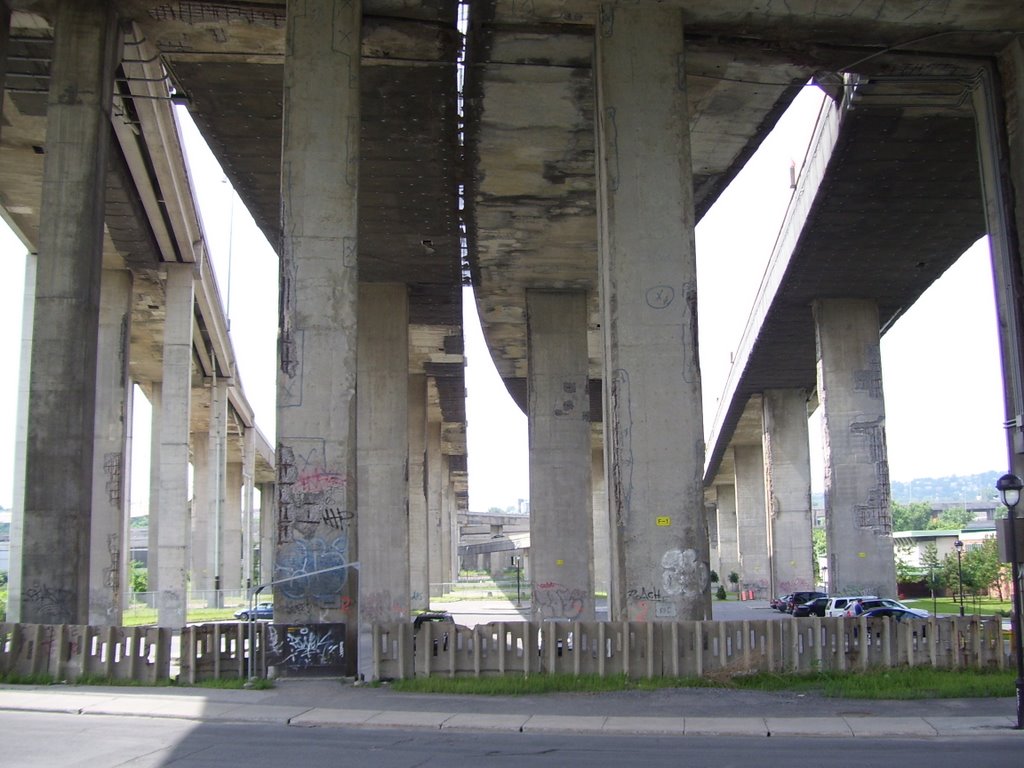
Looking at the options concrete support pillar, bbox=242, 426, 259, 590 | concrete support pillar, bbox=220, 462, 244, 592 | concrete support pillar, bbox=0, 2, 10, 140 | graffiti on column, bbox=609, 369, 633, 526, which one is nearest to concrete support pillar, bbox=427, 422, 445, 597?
concrete support pillar, bbox=242, 426, 259, 590

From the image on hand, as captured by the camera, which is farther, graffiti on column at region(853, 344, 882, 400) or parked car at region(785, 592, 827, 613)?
parked car at region(785, 592, 827, 613)

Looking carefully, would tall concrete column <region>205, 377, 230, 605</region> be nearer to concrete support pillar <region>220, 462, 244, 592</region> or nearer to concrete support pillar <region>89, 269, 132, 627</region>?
concrete support pillar <region>220, 462, 244, 592</region>

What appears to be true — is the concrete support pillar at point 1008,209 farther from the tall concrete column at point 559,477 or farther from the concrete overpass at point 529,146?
the tall concrete column at point 559,477

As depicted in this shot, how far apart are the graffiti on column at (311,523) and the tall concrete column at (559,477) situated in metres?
20.9

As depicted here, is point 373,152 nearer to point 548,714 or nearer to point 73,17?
point 73,17

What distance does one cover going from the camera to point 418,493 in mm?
64438

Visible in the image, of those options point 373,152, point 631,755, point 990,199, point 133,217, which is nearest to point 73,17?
point 373,152

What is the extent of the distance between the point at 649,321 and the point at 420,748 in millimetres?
10562

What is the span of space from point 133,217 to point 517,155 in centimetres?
1532

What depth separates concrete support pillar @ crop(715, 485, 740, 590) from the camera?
102 meters

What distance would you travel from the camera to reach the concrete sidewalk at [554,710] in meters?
14.2

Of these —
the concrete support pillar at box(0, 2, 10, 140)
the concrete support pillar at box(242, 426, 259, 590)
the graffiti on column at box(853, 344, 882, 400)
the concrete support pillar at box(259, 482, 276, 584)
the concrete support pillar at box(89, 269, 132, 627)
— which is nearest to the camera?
the concrete support pillar at box(0, 2, 10, 140)

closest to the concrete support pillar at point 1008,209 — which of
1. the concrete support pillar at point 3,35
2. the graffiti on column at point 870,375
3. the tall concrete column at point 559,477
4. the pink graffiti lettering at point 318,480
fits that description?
the pink graffiti lettering at point 318,480

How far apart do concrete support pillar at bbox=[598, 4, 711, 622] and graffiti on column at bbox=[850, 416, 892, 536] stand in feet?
84.7
